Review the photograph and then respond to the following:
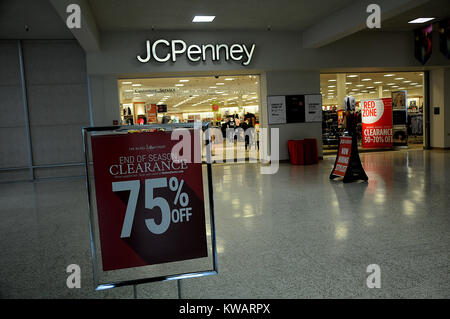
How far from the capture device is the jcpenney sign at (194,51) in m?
9.45

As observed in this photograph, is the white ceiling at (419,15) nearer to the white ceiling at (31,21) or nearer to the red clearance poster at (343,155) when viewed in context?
the red clearance poster at (343,155)

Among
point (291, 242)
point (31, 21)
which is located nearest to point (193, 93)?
point (31, 21)

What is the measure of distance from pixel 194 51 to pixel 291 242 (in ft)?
23.5

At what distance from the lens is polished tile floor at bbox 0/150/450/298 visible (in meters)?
2.67

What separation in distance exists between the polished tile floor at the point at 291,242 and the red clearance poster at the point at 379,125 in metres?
7.29

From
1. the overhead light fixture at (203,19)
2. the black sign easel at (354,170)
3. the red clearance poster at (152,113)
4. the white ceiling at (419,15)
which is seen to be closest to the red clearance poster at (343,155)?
the black sign easel at (354,170)

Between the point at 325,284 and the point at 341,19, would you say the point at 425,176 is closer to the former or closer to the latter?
the point at 341,19

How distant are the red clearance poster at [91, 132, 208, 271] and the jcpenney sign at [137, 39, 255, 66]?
7.79 metres

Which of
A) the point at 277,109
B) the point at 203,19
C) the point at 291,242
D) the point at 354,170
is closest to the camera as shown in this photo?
the point at 291,242

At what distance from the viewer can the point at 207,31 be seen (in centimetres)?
973

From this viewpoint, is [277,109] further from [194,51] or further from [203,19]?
[203,19]

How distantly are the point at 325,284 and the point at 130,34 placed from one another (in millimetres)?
8420

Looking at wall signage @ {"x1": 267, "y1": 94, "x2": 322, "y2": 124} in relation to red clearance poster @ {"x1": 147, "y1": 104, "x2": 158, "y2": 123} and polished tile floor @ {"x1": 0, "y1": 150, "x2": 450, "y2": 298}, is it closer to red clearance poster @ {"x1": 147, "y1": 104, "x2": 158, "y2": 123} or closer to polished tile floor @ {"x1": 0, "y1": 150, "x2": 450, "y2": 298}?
polished tile floor @ {"x1": 0, "y1": 150, "x2": 450, "y2": 298}

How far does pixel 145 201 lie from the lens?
2209mm
